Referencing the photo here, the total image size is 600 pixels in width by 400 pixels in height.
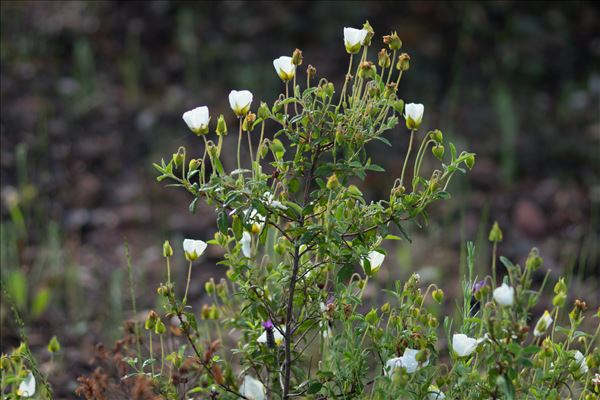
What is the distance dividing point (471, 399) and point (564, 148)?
7.11 feet

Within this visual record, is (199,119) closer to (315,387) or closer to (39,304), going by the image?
(315,387)

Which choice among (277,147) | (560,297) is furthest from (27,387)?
(560,297)

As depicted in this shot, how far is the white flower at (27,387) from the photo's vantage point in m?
1.63

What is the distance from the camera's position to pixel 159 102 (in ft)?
12.2

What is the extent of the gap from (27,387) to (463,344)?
790 mm

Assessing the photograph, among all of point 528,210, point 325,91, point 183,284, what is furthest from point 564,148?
point 325,91

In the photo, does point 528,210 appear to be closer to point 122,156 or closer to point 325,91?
point 122,156

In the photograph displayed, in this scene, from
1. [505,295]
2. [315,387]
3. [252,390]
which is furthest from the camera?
[252,390]

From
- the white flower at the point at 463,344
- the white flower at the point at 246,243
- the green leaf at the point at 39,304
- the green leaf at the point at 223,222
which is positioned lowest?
the green leaf at the point at 39,304

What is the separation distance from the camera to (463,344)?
1.44 meters

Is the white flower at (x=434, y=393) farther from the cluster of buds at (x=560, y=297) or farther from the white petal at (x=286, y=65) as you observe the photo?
the white petal at (x=286, y=65)

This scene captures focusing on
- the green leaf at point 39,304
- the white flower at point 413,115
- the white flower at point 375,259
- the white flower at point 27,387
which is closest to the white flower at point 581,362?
the white flower at point 375,259

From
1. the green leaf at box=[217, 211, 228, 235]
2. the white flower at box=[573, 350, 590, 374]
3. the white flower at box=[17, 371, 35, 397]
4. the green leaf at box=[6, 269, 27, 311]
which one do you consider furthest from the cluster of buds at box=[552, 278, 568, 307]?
the green leaf at box=[6, 269, 27, 311]

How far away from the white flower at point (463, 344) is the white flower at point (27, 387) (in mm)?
763
